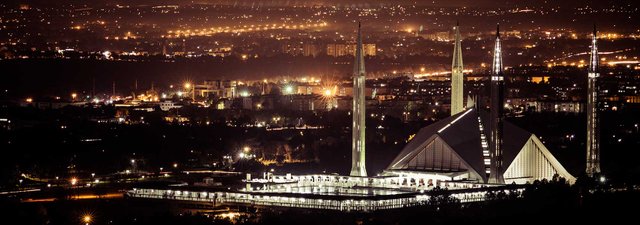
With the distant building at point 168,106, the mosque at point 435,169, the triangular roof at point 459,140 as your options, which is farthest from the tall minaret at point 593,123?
the distant building at point 168,106

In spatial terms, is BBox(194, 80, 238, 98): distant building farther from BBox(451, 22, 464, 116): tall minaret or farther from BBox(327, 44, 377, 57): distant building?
BBox(451, 22, 464, 116): tall minaret

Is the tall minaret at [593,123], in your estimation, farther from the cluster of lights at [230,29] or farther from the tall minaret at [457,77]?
Answer: the cluster of lights at [230,29]

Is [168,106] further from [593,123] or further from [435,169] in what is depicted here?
[435,169]

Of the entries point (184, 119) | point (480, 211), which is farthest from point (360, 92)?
point (184, 119)

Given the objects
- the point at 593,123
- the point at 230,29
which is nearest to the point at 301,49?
the point at 230,29

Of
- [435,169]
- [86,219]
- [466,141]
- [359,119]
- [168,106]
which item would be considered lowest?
[86,219]

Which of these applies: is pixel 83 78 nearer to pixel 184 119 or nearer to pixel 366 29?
pixel 366 29

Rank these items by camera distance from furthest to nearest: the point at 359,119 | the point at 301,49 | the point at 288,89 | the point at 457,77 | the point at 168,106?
the point at 301,49, the point at 288,89, the point at 168,106, the point at 457,77, the point at 359,119

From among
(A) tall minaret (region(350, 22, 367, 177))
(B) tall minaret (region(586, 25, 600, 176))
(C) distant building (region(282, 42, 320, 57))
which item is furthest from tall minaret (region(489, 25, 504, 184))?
(C) distant building (region(282, 42, 320, 57))
